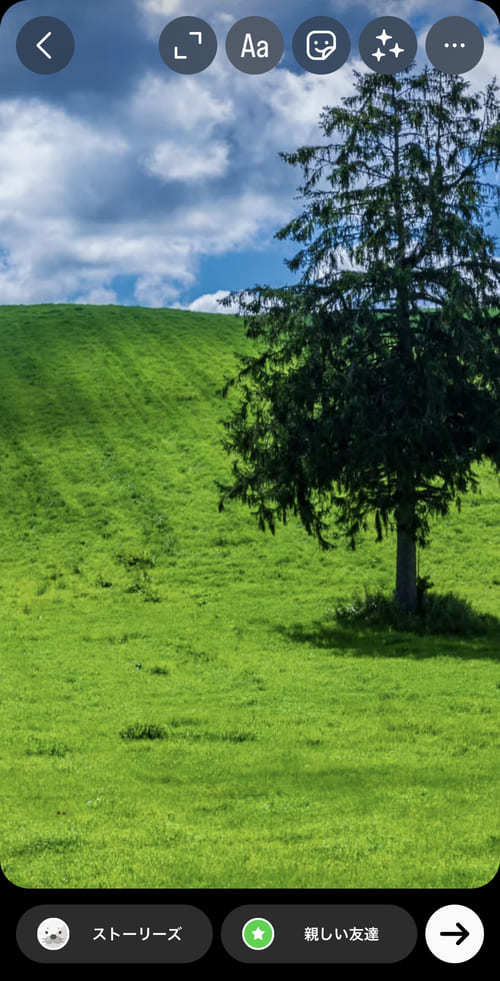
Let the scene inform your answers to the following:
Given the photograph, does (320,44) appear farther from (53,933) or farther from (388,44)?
(53,933)

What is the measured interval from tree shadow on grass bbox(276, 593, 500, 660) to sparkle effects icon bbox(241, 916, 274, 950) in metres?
15.7

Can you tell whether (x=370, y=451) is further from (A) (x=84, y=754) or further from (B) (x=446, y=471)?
(A) (x=84, y=754)

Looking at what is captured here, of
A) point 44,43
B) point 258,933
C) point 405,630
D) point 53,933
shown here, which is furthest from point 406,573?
point 53,933

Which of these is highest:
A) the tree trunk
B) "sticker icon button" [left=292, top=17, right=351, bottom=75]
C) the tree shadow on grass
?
"sticker icon button" [left=292, top=17, right=351, bottom=75]

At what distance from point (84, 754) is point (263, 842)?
15.4 feet

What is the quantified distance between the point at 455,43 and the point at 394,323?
16.5 meters

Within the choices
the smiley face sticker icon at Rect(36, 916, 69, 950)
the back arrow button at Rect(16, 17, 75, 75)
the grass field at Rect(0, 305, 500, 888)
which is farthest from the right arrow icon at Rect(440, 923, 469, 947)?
the back arrow button at Rect(16, 17, 75, 75)

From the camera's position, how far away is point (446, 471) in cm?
2130

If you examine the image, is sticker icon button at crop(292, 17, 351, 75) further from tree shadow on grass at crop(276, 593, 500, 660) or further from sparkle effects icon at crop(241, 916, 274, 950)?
tree shadow on grass at crop(276, 593, 500, 660)

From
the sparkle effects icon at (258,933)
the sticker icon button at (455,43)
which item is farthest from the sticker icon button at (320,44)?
the sparkle effects icon at (258,933)

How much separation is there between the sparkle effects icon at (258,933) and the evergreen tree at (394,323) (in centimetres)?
1681

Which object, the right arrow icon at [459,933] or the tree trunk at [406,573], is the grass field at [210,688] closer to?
the tree trunk at [406,573]

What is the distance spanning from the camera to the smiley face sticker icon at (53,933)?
4480mm

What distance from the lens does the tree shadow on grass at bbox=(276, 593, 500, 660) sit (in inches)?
805
